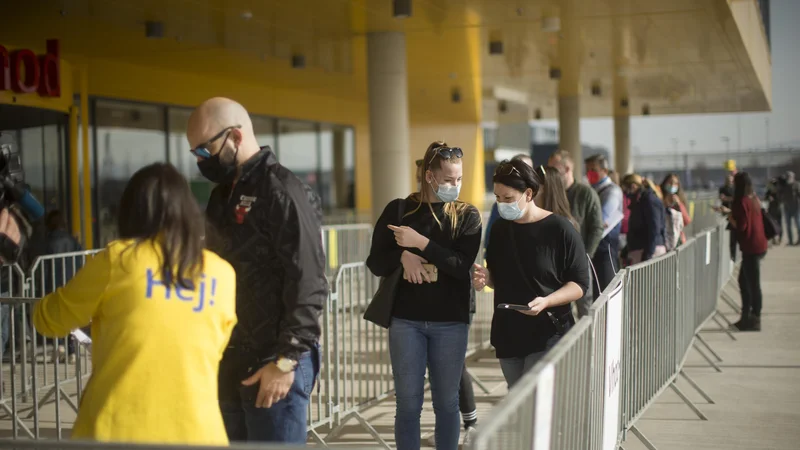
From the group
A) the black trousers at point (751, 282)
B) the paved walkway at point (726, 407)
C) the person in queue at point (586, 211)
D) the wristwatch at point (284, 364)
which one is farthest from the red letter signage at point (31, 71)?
the wristwatch at point (284, 364)

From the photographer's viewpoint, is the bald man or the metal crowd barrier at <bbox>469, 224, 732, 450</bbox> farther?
the bald man

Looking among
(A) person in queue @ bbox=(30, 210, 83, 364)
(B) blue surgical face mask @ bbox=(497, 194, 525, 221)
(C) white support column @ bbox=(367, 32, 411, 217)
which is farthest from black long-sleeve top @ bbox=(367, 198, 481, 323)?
(C) white support column @ bbox=(367, 32, 411, 217)

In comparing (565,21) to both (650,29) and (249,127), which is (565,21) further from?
(249,127)

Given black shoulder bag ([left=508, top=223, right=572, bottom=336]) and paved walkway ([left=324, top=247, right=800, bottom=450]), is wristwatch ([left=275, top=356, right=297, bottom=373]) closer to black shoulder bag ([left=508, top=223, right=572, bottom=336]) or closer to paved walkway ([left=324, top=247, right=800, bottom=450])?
black shoulder bag ([left=508, top=223, right=572, bottom=336])

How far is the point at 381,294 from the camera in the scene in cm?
507

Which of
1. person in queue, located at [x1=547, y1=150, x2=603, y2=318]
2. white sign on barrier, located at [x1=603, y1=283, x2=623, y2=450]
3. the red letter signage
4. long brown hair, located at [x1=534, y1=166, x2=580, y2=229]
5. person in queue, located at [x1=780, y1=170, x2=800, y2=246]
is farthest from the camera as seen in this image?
person in queue, located at [x1=780, y1=170, x2=800, y2=246]

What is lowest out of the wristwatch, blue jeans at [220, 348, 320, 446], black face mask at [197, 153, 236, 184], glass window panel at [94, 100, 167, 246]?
blue jeans at [220, 348, 320, 446]

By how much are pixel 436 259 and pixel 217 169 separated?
5.48 ft

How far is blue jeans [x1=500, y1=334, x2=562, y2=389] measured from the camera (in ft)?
16.5

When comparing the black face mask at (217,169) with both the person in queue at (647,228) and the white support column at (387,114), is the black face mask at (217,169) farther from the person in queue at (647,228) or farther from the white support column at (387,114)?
the white support column at (387,114)

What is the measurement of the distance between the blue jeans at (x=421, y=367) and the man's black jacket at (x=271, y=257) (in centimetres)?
160

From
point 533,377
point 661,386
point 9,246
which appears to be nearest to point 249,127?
point 533,377

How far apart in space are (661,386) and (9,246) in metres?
4.76

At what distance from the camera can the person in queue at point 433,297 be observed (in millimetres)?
4980
